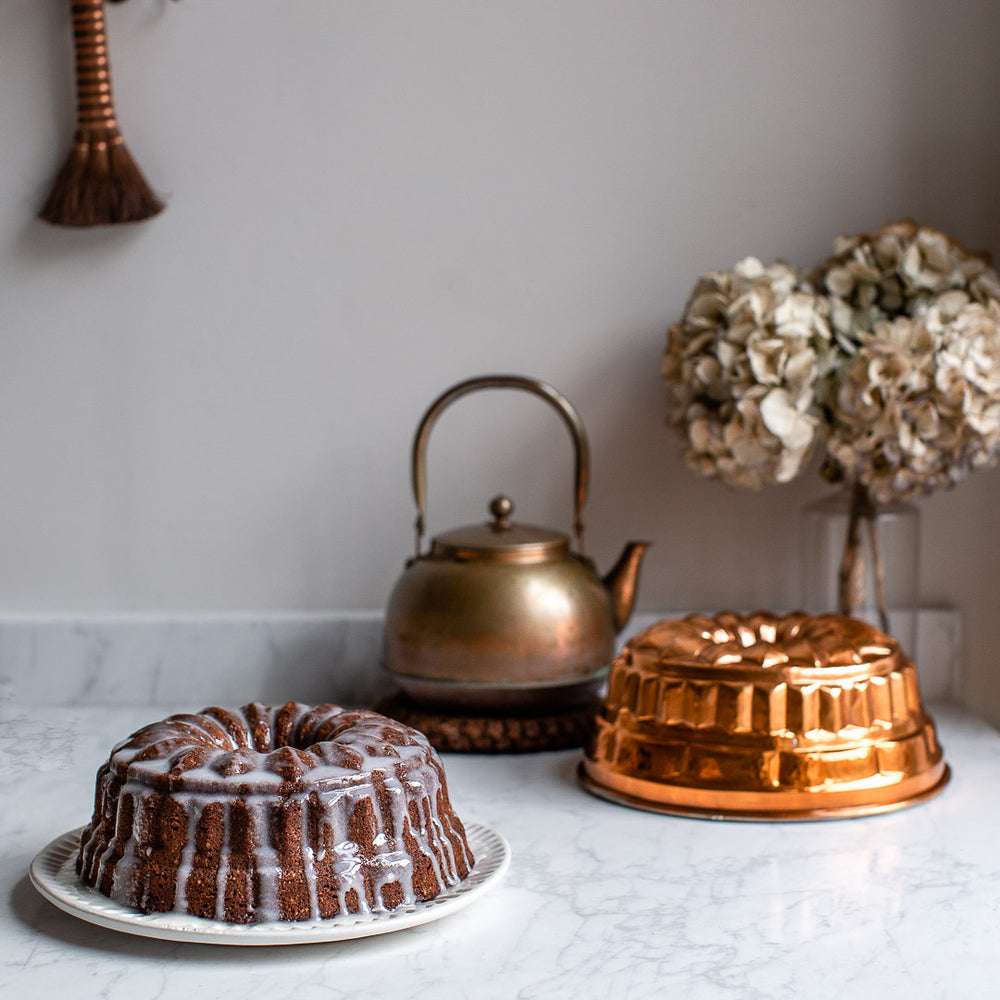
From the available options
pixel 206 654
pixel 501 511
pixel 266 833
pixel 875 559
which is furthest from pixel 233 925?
pixel 875 559

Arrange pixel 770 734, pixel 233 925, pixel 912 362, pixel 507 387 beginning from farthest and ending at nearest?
pixel 507 387 < pixel 912 362 < pixel 770 734 < pixel 233 925

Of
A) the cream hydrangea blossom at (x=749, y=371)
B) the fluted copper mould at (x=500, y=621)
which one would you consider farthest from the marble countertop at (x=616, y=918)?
the cream hydrangea blossom at (x=749, y=371)

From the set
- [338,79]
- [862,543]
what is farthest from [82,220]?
[862,543]

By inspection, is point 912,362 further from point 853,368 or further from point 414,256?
point 414,256

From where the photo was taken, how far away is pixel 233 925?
77 centimetres

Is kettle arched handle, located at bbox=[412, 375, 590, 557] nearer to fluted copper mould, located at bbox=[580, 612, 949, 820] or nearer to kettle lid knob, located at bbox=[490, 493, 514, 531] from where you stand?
kettle lid knob, located at bbox=[490, 493, 514, 531]

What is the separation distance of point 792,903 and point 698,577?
62 cm

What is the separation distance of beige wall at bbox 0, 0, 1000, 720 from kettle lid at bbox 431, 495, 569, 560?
0.17m

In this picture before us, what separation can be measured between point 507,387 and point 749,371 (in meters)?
0.25

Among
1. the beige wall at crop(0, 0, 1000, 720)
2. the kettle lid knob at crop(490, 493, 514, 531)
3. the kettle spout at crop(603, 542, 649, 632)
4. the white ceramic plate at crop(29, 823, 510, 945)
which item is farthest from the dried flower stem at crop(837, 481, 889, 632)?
the white ceramic plate at crop(29, 823, 510, 945)

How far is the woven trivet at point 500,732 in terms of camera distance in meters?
1.22

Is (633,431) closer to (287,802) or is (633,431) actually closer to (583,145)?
(583,145)

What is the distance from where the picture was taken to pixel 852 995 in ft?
2.40

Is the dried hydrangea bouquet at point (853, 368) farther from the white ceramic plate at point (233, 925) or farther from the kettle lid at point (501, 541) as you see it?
the white ceramic plate at point (233, 925)
